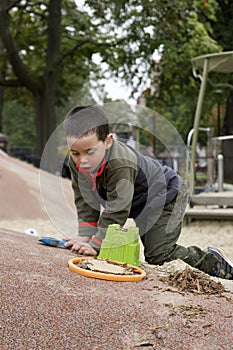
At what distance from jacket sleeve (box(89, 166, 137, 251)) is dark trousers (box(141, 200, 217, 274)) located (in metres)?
0.42

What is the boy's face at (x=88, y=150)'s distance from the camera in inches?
119

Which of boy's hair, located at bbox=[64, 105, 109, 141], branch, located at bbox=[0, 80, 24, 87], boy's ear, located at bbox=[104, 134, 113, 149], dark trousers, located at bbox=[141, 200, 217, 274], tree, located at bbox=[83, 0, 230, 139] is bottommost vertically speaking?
dark trousers, located at bbox=[141, 200, 217, 274]

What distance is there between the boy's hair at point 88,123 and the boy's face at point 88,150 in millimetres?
27

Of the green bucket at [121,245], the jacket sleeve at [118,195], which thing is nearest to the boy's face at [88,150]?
the jacket sleeve at [118,195]

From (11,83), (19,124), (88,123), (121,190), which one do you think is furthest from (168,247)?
(19,124)

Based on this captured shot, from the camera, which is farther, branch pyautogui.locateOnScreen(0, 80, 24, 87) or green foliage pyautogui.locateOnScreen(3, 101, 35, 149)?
green foliage pyautogui.locateOnScreen(3, 101, 35, 149)

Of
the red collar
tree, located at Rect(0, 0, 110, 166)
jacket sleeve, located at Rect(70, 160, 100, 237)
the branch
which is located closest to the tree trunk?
tree, located at Rect(0, 0, 110, 166)

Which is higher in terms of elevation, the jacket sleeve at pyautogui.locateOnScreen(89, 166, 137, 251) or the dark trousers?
the jacket sleeve at pyautogui.locateOnScreen(89, 166, 137, 251)

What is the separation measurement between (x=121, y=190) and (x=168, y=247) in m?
0.69

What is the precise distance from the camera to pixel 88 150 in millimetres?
3041

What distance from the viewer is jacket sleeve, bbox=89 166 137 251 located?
317 cm

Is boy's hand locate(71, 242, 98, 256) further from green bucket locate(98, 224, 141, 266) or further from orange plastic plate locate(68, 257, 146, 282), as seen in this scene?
orange plastic plate locate(68, 257, 146, 282)

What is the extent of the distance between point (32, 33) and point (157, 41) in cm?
404

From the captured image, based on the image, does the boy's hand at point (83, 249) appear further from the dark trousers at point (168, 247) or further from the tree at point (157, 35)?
the tree at point (157, 35)
